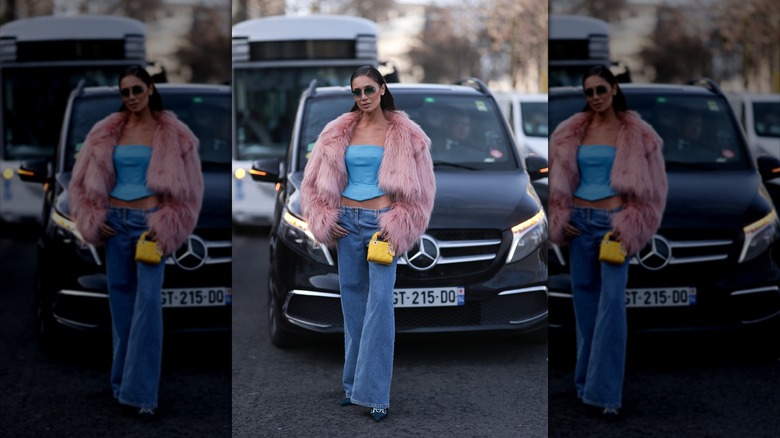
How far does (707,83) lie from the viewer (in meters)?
5.88

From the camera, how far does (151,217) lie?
17.2 feet

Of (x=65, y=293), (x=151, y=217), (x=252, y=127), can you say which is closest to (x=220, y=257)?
(x=151, y=217)

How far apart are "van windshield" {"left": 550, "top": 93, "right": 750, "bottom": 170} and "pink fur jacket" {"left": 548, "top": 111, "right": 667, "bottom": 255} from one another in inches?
3.2

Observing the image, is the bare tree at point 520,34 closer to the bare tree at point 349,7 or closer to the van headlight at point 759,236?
the bare tree at point 349,7

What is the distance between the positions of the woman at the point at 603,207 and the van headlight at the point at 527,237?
1.66 m

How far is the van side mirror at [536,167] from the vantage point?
768 cm

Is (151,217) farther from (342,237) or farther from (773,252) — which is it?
(773,252)

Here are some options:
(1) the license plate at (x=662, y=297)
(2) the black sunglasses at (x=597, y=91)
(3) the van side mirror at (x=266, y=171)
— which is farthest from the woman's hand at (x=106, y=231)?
(3) the van side mirror at (x=266, y=171)

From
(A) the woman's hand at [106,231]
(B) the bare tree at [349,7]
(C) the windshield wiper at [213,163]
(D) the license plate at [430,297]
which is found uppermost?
(B) the bare tree at [349,7]

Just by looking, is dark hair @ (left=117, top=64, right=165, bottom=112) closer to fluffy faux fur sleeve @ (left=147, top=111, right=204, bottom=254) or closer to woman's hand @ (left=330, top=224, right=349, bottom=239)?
fluffy faux fur sleeve @ (left=147, top=111, right=204, bottom=254)

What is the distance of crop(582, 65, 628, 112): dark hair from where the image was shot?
5.06m

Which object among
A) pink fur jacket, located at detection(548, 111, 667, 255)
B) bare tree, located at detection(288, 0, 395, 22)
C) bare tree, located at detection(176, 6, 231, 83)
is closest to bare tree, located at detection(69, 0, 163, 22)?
bare tree, located at detection(176, 6, 231, 83)

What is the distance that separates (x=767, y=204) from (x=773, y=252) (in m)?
0.27

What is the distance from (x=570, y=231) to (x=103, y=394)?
7.42 ft
